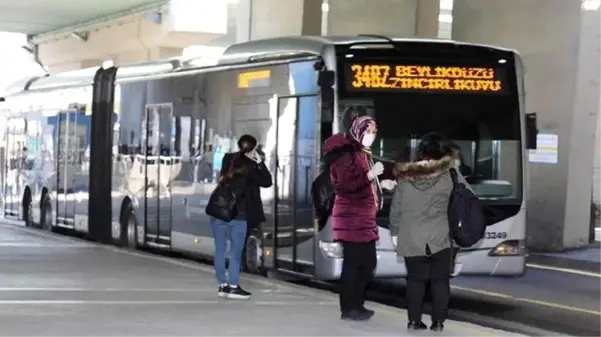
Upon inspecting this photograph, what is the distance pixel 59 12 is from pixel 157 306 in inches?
1207

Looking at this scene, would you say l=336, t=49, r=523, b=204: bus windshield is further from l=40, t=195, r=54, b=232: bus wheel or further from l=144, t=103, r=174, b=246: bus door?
l=40, t=195, r=54, b=232: bus wheel

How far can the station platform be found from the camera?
444 inches

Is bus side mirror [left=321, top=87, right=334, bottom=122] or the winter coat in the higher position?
bus side mirror [left=321, top=87, right=334, bottom=122]

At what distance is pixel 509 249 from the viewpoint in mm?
14969

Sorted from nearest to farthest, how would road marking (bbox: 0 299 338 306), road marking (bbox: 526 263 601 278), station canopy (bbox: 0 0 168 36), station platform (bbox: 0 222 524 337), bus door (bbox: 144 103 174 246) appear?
station platform (bbox: 0 222 524 337) → road marking (bbox: 0 299 338 306) → bus door (bbox: 144 103 174 246) → road marking (bbox: 526 263 601 278) → station canopy (bbox: 0 0 168 36)

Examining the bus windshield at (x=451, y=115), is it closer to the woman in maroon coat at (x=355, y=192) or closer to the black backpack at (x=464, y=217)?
the woman in maroon coat at (x=355, y=192)

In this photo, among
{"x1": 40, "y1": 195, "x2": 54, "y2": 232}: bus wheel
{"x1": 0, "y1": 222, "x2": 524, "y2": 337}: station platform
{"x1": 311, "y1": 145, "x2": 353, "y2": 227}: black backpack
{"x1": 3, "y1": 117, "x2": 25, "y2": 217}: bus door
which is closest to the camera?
{"x1": 0, "y1": 222, "x2": 524, "y2": 337}: station platform

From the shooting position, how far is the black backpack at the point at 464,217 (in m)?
10.9

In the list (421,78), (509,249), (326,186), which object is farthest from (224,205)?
(509,249)

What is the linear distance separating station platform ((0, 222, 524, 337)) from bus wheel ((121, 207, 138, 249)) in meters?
2.79

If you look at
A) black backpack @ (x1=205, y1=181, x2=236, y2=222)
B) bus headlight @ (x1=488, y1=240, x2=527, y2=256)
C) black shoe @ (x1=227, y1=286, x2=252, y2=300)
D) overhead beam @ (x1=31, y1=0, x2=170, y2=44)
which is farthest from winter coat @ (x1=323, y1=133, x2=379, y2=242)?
overhead beam @ (x1=31, y1=0, x2=170, y2=44)

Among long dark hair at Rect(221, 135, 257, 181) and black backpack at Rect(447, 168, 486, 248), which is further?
long dark hair at Rect(221, 135, 257, 181)

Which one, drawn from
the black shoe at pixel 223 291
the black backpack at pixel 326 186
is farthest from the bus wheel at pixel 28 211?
the black backpack at pixel 326 186

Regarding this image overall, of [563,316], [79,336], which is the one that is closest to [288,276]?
[563,316]
